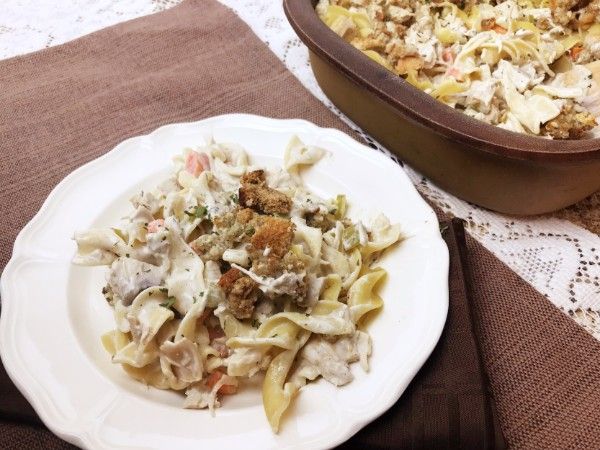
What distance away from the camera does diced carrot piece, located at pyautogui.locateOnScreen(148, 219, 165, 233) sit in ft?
3.31

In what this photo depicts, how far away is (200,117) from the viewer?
59.9 inches

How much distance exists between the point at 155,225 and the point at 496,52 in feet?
3.15

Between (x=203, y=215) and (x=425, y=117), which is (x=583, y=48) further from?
(x=203, y=215)

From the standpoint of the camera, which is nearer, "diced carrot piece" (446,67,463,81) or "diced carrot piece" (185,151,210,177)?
"diced carrot piece" (185,151,210,177)

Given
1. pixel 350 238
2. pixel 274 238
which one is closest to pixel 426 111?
Answer: pixel 350 238

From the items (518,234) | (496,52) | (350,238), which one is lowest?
(518,234)

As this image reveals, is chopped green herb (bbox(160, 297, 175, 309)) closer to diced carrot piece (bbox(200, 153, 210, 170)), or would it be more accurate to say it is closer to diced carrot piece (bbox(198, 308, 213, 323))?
diced carrot piece (bbox(198, 308, 213, 323))

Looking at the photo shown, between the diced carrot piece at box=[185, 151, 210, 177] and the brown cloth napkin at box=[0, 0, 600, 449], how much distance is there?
14.6 inches

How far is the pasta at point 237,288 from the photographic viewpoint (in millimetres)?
882

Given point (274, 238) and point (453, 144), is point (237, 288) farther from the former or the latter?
point (453, 144)

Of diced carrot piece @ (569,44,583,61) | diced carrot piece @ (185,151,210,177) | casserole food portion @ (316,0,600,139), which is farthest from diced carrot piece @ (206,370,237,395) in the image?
diced carrot piece @ (569,44,583,61)

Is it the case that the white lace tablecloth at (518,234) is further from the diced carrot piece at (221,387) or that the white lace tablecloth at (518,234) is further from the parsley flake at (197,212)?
the diced carrot piece at (221,387)

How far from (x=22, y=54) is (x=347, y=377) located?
148cm

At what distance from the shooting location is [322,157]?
3.96 ft
